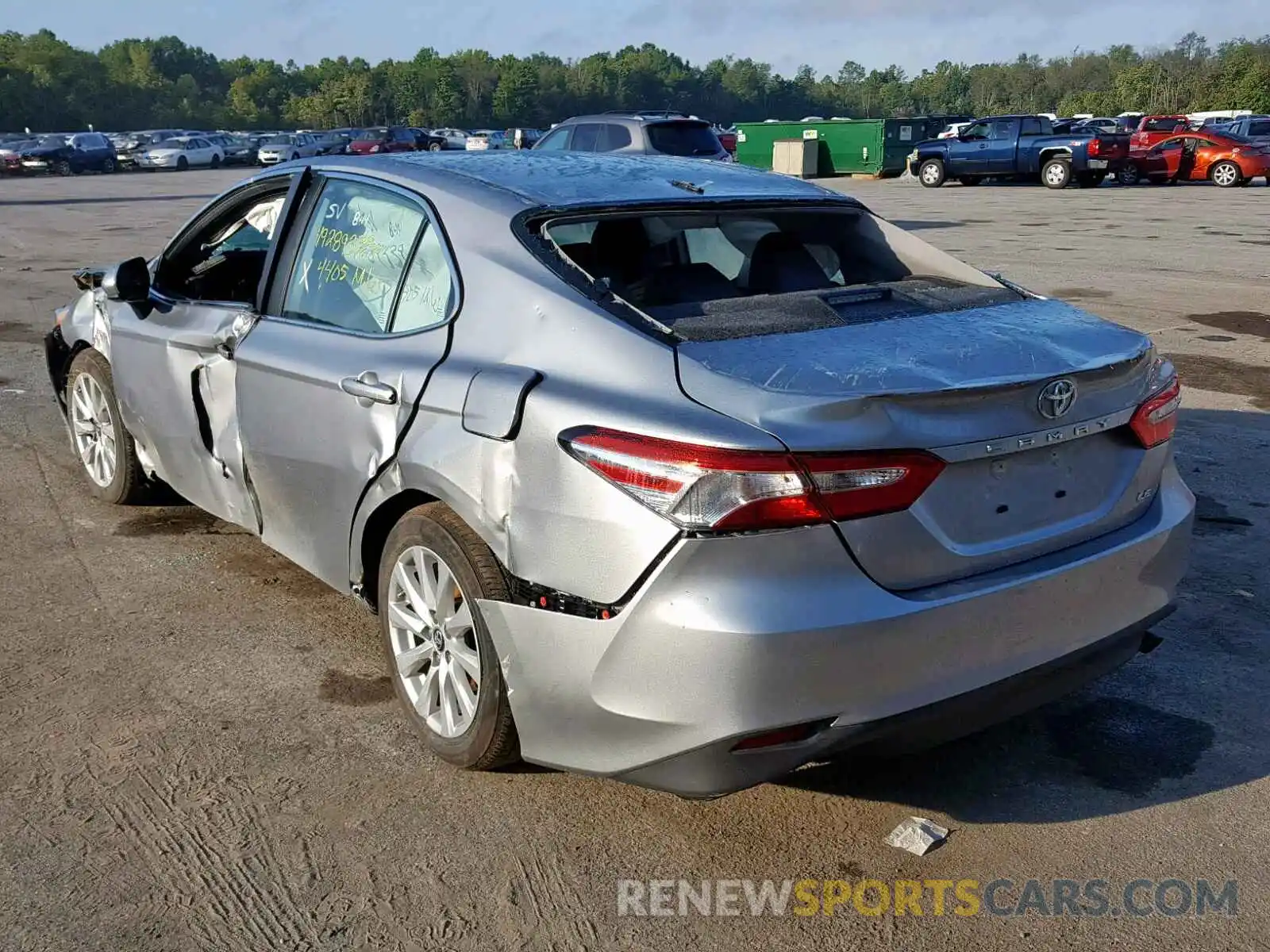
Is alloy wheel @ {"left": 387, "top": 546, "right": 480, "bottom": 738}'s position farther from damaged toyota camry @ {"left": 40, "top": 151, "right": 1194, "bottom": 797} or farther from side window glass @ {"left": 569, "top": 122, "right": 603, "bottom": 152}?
side window glass @ {"left": 569, "top": 122, "right": 603, "bottom": 152}

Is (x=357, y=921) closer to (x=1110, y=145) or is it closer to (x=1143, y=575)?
(x=1143, y=575)

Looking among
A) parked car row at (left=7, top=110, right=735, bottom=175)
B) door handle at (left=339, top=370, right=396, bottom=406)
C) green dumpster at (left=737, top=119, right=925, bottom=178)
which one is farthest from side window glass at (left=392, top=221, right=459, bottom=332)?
green dumpster at (left=737, top=119, right=925, bottom=178)

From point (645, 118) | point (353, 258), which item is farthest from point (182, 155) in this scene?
point (353, 258)

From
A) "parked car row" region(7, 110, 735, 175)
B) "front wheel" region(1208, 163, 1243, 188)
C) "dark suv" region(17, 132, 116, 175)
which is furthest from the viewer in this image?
"dark suv" region(17, 132, 116, 175)

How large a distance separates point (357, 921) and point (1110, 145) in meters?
30.0

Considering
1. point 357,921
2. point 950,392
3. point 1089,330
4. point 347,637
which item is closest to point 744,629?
point 950,392

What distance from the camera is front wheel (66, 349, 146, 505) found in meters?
5.43

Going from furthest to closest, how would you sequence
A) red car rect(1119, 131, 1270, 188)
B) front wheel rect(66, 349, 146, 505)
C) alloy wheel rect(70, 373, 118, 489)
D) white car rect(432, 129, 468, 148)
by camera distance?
white car rect(432, 129, 468, 148) < red car rect(1119, 131, 1270, 188) < alloy wheel rect(70, 373, 118, 489) < front wheel rect(66, 349, 146, 505)

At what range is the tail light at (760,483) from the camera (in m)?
2.63

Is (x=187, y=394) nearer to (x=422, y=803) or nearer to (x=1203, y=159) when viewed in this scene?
(x=422, y=803)

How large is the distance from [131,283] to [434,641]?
2.34 m

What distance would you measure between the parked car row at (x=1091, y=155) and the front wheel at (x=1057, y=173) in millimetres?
19

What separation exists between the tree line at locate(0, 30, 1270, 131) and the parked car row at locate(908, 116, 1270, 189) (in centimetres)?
4821

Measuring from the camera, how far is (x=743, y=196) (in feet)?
12.8
